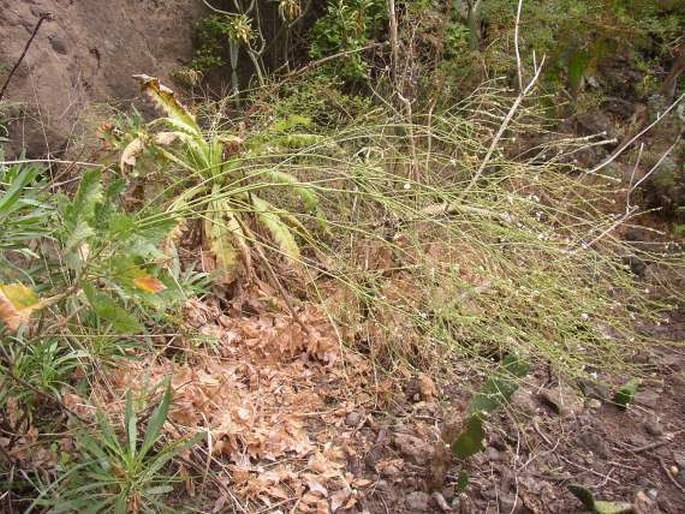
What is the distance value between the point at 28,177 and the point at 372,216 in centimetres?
174

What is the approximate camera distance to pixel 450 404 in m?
3.01

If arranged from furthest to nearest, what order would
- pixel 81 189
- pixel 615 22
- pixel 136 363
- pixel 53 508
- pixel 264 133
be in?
pixel 615 22, pixel 264 133, pixel 136 363, pixel 53 508, pixel 81 189

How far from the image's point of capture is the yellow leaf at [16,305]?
162cm

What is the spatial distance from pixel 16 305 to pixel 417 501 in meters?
1.70

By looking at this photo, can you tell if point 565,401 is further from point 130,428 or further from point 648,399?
point 130,428

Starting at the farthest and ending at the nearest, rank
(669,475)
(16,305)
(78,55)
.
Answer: (78,55)
(669,475)
(16,305)

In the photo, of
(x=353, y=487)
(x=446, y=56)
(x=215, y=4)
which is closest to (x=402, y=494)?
(x=353, y=487)

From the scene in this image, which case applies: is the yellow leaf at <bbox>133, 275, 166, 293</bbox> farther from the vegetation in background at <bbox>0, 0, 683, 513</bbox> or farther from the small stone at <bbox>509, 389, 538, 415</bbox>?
the small stone at <bbox>509, 389, 538, 415</bbox>

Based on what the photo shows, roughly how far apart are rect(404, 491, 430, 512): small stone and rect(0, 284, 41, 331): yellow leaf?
1628 millimetres

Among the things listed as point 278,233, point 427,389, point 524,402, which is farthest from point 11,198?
point 524,402

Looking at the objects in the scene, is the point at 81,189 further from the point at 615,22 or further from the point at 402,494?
the point at 615,22

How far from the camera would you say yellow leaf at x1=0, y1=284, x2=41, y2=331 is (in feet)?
5.32

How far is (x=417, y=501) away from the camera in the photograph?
2.55 metres

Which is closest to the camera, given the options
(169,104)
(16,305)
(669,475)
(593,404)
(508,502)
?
(16,305)
